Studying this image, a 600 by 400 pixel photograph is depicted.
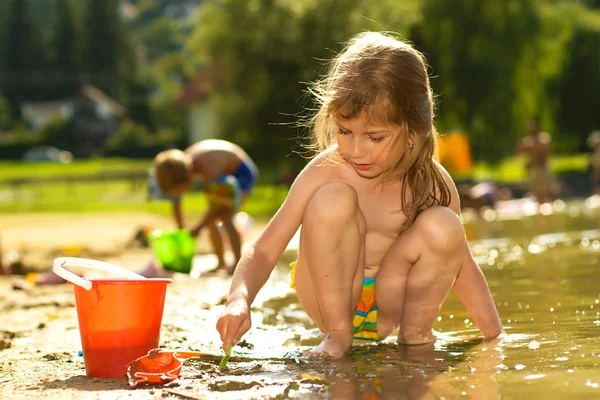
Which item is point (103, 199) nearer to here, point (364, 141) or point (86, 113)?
point (364, 141)

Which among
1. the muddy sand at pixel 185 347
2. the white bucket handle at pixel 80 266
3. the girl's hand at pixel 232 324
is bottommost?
the muddy sand at pixel 185 347

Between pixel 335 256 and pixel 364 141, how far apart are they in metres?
0.36

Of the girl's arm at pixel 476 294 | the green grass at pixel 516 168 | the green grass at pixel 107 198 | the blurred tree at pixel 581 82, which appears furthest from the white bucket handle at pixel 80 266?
the blurred tree at pixel 581 82

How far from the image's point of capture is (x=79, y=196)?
20.4 meters

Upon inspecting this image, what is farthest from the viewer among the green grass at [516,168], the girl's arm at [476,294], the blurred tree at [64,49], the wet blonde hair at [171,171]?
the blurred tree at [64,49]

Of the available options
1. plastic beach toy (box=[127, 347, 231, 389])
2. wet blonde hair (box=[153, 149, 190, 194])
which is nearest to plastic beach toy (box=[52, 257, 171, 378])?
plastic beach toy (box=[127, 347, 231, 389])

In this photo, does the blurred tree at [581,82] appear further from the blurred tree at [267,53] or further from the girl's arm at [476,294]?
the girl's arm at [476,294]

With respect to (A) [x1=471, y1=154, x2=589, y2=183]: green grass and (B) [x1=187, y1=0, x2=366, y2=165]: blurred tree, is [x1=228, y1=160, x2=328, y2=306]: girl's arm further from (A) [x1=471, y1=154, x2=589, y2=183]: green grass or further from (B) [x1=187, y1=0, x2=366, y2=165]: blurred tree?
(A) [x1=471, y1=154, x2=589, y2=183]: green grass

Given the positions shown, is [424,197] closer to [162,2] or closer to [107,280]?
[107,280]

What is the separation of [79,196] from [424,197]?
1840 cm

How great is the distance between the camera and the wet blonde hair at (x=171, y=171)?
247 inches

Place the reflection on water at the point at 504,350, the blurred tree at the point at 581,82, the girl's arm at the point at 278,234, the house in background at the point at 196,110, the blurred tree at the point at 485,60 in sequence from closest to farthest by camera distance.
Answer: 1. the reflection on water at the point at 504,350
2. the girl's arm at the point at 278,234
3. the blurred tree at the point at 485,60
4. the blurred tree at the point at 581,82
5. the house in background at the point at 196,110

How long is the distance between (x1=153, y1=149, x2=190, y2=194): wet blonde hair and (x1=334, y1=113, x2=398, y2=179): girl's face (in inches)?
147

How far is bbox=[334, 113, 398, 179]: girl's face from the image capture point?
2.62 meters
